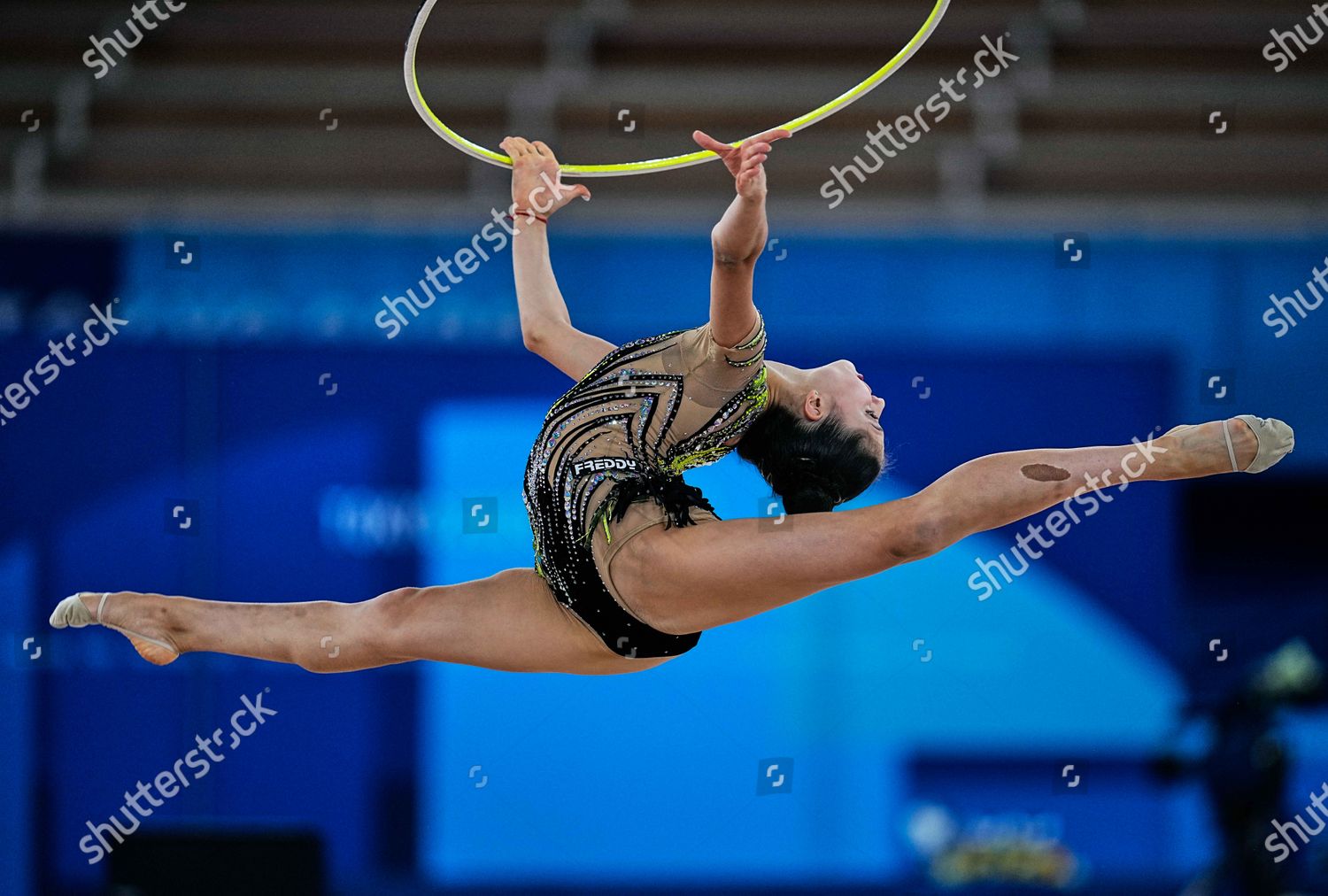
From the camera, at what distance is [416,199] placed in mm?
4391

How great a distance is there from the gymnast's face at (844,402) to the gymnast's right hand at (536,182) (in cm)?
64

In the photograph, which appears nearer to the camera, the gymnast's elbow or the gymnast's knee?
the gymnast's elbow

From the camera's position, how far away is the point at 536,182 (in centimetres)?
277

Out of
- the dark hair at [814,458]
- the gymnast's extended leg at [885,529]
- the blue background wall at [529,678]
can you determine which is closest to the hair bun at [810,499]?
the dark hair at [814,458]

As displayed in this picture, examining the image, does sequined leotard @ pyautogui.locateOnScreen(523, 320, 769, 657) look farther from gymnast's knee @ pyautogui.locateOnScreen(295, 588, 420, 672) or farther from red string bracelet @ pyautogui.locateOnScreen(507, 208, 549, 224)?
red string bracelet @ pyautogui.locateOnScreen(507, 208, 549, 224)

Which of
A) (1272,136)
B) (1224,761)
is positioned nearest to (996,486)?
(1224,761)

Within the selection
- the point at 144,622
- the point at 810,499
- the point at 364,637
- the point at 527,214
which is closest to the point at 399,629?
the point at 364,637

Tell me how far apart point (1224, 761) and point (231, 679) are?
283 centimetres

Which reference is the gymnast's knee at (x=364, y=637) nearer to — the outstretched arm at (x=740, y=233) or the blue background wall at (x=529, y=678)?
the outstretched arm at (x=740, y=233)

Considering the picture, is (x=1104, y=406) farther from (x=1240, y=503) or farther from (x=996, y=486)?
(x=996, y=486)

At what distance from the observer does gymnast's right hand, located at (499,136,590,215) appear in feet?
9.10

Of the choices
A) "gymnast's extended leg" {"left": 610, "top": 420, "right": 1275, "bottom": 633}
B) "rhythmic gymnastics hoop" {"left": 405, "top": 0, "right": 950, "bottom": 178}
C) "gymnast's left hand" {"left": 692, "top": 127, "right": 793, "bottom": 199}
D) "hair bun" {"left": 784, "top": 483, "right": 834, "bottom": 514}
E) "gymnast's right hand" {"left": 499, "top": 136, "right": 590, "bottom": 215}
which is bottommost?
"gymnast's extended leg" {"left": 610, "top": 420, "right": 1275, "bottom": 633}

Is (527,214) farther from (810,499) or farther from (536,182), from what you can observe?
Result: (810,499)

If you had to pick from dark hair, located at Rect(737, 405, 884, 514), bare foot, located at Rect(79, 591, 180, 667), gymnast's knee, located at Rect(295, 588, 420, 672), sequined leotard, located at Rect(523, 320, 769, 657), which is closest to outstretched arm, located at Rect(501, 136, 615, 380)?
sequined leotard, located at Rect(523, 320, 769, 657)
